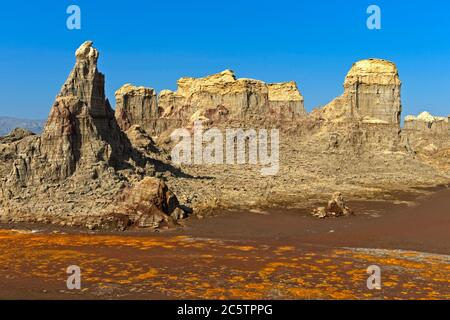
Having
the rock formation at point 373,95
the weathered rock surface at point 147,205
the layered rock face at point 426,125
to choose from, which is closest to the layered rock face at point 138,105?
the rock formation at point 373,95

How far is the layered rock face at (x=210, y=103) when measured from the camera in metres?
97.2

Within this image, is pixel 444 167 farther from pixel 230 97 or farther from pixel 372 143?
pixel 230 97

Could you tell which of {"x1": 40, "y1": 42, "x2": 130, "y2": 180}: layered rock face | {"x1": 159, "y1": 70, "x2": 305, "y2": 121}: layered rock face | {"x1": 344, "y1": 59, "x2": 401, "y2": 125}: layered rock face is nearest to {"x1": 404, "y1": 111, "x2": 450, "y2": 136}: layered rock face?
{"x1": 159, "y1": 70, "x2": 305, "y2": 121}: layered rock face

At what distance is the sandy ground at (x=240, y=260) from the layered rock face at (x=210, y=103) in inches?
2209

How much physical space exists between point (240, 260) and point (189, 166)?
1785 inches

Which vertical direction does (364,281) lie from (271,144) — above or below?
below

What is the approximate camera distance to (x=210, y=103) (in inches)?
4016

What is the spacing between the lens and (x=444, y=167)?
3637 inches

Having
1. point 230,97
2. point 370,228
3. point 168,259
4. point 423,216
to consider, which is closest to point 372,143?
point 230,97

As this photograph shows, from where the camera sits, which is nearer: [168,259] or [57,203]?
[168,259]

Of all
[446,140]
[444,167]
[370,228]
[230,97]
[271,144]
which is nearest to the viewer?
[370,228]

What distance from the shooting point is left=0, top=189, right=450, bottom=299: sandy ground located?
62.9 feet

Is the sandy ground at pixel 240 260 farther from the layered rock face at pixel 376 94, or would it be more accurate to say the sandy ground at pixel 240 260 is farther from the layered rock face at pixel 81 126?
the layered rock face at pixel 376 94

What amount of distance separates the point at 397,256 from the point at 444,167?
75463mm
